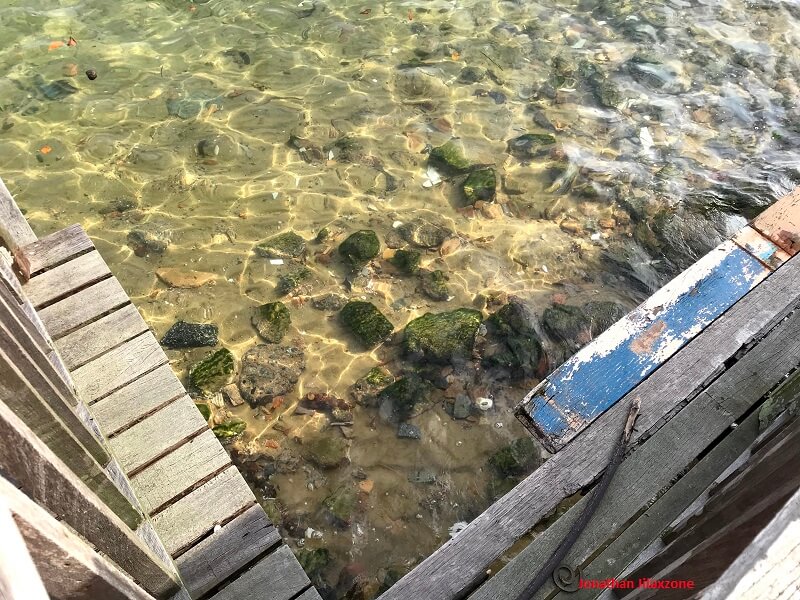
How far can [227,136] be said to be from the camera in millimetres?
7422

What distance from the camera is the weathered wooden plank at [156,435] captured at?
3.71 m

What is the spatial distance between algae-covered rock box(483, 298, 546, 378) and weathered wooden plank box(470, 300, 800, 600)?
6.30 feet

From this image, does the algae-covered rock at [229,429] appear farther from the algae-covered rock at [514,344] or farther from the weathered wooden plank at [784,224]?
the weathered wooden plank at [784,224]

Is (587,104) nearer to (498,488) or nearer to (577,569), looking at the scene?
(498,488)

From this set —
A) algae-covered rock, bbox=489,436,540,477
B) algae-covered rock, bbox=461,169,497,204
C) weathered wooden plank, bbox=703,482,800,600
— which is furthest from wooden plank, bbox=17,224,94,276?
weathered wooden plank, bbox=703,482,800,600

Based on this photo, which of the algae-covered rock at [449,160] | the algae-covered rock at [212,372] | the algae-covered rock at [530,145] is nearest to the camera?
the algae-covered rock at [212,372]

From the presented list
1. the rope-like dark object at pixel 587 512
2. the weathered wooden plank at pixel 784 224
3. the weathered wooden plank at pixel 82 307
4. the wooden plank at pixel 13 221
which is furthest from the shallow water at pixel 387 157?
the weathered wooden plank at pixel 784 224

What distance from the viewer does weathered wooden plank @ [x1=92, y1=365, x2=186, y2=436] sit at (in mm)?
3854

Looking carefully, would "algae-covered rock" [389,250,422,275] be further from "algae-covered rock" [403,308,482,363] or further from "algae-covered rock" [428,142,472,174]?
"algae-covered rock" [428,142,472,174]

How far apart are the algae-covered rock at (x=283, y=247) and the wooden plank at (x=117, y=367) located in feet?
7.32

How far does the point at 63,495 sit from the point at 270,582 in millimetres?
1932

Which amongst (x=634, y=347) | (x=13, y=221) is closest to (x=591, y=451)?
(x=634, y=347)

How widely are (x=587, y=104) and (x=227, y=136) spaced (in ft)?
16.8

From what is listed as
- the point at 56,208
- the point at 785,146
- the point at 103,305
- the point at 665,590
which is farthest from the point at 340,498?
the point at 785,146
